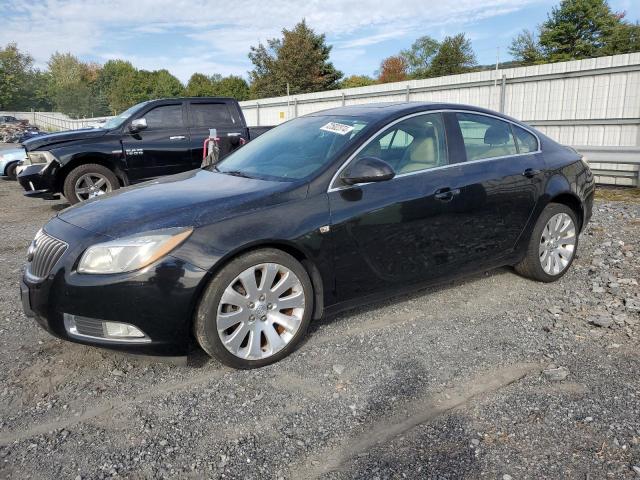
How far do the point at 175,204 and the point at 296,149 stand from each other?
1.13 m

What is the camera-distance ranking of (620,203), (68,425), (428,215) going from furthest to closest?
1. (620,203)
2. (428,215)
3. (68,425)

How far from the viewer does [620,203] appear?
7.84 m

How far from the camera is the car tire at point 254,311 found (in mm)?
2945

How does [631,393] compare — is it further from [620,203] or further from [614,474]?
[620,203]

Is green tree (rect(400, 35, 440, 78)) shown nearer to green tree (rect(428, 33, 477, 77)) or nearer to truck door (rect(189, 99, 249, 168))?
green tree (rect(428, 33, 477, 77))

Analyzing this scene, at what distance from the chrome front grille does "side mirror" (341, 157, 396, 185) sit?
5.83ft

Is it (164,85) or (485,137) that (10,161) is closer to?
(485,137)

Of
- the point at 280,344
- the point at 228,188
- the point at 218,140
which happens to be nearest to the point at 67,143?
the point at 218,140

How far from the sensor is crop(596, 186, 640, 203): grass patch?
8.34m

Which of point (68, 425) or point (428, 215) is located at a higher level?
point (428, 215)

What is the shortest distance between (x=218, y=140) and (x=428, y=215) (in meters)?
6.11

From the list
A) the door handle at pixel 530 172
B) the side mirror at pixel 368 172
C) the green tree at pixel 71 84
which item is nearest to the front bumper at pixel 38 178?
the side mirror at pixel 368 172

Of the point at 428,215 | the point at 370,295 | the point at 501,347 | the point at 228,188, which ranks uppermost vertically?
the point at 228,188

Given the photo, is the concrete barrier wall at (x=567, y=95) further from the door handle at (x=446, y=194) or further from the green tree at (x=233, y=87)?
the green tree at (x=233, y=87)
